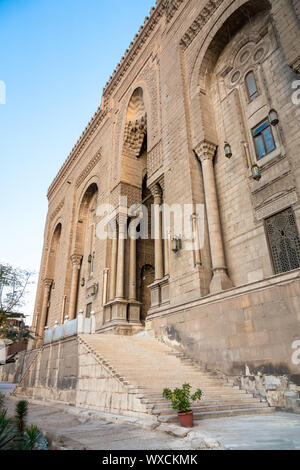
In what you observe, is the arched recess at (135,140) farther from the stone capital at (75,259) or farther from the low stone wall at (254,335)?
the low stone wall at (254,335)

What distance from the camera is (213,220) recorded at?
995cm

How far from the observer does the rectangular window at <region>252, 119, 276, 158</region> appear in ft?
30.8

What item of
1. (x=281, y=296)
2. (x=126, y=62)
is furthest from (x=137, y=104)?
(x=281, y=296)

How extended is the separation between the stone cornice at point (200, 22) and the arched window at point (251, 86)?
3499 millimetres

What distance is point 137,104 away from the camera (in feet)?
59.0

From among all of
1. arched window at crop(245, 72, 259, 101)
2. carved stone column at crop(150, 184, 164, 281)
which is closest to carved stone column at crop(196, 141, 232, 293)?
arched window at crop(245, 72, 259, 101)

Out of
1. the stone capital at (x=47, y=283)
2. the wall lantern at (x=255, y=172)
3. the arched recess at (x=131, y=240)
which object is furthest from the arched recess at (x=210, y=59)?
the stone capital at (x=47, y=283)

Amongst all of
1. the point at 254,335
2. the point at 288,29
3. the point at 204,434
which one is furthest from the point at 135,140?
the point at 204,434

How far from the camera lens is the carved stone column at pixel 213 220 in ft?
29.9

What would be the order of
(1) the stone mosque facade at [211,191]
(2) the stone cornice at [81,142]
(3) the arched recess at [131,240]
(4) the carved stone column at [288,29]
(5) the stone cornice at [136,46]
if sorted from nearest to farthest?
(1) the stone mosque facade at [211,191], (4) the carved stone column at [288,29], (3) the arched recess at [131,240], (5) the stone cornice at [136,46], (2) the stone cornice at [81,142]

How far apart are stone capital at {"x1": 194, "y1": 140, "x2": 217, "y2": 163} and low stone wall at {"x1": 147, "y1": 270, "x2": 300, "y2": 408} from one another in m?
5.12

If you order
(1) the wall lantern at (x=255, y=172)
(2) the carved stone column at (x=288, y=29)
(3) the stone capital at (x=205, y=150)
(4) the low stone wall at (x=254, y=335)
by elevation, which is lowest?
(4) the low stone wall at (x=254, y=335)

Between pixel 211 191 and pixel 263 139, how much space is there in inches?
89.6

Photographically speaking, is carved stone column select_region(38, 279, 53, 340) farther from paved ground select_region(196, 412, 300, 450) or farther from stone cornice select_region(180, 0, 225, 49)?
paved ground select_region(196, 412, 300, 450)
